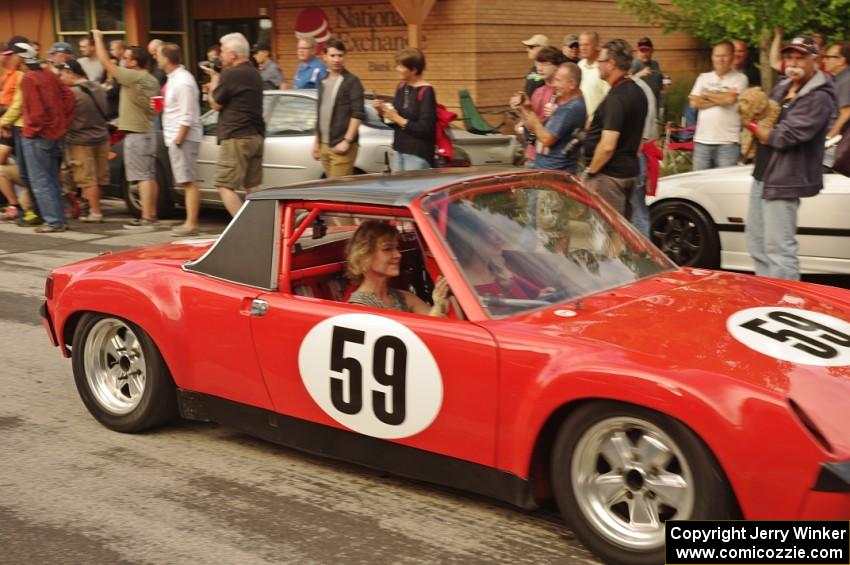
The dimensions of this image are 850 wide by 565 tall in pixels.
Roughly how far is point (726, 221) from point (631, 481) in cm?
525

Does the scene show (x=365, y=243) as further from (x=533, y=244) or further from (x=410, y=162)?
(x=410, y=162)

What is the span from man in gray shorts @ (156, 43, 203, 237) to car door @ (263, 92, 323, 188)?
0.75m

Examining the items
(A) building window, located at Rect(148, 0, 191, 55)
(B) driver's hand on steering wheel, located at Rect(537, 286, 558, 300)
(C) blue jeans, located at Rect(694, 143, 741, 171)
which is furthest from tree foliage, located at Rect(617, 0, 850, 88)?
(B) driver's hand on steering wheel, located at Rect(537, 286, 558, 300)

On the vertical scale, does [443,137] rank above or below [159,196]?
above

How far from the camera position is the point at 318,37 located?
18.3m

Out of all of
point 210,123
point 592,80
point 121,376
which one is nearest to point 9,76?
point 210,123

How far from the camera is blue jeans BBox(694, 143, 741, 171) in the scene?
31.3 feet

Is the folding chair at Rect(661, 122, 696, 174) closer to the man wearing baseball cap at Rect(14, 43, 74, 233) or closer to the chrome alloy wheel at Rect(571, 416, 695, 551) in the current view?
the man wearing baseball cap at Rect(14, 43, 74, 233)

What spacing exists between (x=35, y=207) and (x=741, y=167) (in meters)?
→ 7.48

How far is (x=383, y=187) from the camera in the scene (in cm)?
429

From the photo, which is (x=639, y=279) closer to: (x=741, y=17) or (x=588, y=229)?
(x=588, y=229)

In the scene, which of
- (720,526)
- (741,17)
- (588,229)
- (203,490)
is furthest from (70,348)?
(741,17)

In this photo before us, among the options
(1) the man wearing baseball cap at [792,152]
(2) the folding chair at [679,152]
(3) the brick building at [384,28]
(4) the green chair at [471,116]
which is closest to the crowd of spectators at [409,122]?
(1) the man wearing baseball cap at [792,152]

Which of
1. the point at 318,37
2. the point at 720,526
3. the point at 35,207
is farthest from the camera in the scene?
the point at 318,37
